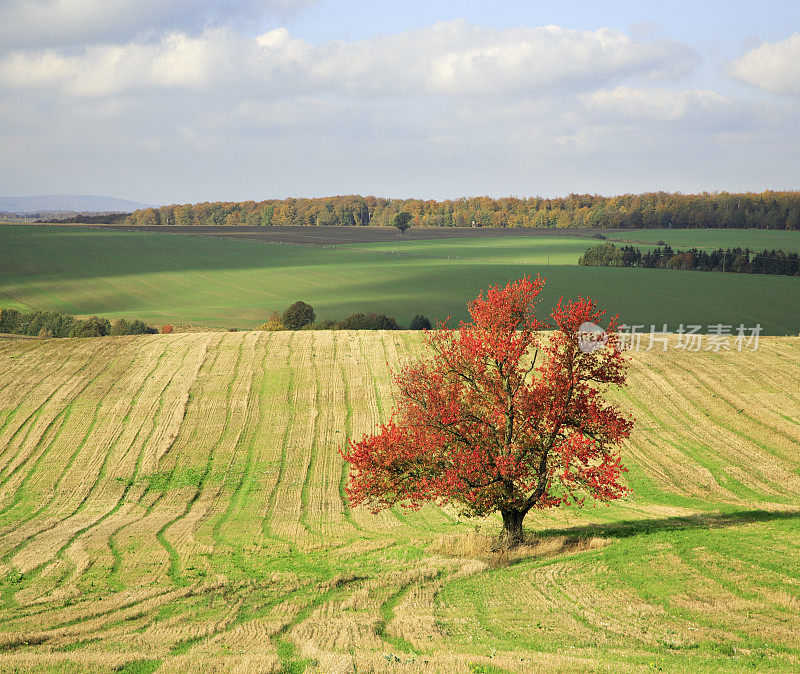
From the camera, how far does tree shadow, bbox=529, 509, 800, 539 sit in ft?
77.0

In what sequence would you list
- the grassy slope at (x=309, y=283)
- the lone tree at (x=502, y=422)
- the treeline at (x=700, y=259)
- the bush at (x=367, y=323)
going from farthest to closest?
the treeline at (x=700, y=259)
the grassy slope at (x=309, y=283)
the bush at (x=367, y=323)
the lone tree at (x=502, y=422)

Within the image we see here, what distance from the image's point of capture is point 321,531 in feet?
89.2

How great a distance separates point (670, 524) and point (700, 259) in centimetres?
10639

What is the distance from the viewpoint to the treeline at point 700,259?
113 meters

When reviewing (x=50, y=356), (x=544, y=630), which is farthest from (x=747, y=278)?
(x=544, y=630)

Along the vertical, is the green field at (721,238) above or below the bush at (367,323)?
above

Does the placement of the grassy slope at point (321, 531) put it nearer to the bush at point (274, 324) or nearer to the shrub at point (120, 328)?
the shrub at point (120, 328)

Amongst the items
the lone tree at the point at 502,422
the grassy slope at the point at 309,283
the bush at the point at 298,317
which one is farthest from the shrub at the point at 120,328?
the lone tree at the point at 502,422

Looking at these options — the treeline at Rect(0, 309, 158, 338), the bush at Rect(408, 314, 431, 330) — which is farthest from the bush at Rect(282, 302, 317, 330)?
the treeline at Rect(0, 309, 158, 338)

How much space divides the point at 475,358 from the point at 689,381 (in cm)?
2908

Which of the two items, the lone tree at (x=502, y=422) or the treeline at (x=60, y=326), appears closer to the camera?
the lone tree at (x=502, y=422)

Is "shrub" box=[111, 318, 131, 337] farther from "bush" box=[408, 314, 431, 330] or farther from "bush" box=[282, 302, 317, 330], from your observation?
"bush" box=[408, 314, 431, 330]

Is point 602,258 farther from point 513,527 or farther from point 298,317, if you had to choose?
point 513,527

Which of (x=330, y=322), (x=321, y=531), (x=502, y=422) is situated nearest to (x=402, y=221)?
(x=330, y=322)
